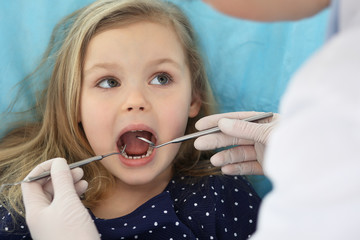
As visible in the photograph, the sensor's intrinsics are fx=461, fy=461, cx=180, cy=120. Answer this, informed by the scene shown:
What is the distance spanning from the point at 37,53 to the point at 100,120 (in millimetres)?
509

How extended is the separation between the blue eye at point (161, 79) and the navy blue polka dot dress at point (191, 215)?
32cm

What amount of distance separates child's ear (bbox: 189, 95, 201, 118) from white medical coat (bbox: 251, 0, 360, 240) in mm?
873

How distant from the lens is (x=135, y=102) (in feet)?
4.14

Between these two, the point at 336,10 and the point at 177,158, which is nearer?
the point at 336,10

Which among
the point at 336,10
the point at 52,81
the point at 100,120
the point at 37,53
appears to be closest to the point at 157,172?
the point at 100,120

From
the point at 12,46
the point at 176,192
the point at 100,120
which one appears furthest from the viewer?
the point at 12,46

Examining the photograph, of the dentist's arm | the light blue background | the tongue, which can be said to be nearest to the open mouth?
the tongue

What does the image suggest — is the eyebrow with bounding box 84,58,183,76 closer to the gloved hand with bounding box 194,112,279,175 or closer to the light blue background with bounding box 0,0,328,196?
the gloved hand with bounding box 194,112,279,175

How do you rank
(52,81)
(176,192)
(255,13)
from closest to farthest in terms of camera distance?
(255,13) → (176,192) → (52,81)

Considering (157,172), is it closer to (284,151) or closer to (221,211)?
(221,211)

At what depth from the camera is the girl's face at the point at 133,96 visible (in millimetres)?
1292

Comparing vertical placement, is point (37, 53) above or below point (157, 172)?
above

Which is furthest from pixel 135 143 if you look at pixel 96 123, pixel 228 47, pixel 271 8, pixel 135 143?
pixel 271 8

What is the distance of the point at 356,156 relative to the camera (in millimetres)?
615
